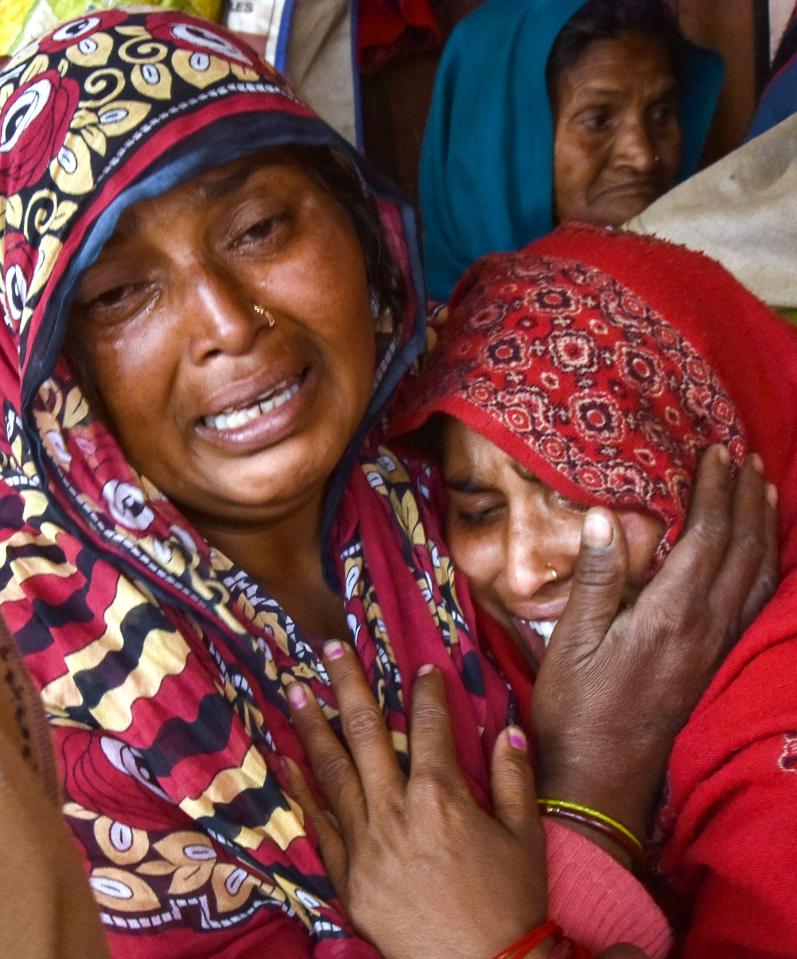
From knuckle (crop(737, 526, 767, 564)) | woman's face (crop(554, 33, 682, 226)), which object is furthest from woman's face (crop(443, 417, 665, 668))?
woman's face (crop(554, 33, 682, 226))

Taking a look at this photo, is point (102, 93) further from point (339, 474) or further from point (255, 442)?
point (339, 474)

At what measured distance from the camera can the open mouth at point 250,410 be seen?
1.30 meters

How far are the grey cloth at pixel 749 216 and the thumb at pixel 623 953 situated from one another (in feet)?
4.65

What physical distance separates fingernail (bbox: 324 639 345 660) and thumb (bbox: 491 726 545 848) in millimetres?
258

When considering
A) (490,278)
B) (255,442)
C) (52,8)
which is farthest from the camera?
(52,8)

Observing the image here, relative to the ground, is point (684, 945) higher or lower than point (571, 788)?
lower

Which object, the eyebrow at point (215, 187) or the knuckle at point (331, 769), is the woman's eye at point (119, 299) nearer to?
A: the eyebrow at point (215, 187)

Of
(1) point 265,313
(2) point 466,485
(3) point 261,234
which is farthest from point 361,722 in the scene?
(3) point 261,234

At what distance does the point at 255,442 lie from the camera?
1.31 m

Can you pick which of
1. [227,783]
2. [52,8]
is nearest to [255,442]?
[227,783]

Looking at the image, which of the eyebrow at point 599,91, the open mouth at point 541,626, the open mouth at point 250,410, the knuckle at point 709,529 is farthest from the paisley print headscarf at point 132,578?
the eyebrow at point 599,91

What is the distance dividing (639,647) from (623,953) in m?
0.43

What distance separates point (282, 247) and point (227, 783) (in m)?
0.67

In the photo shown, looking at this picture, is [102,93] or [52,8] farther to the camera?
[52,8]
